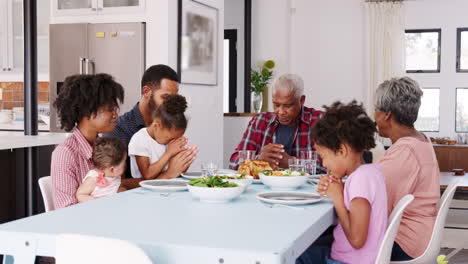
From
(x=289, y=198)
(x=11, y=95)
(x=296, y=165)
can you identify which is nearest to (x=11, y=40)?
(x=11, y=95)

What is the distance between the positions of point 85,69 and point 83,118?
2.84 m

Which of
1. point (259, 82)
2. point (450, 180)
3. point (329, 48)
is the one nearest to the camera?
point (450, 180)

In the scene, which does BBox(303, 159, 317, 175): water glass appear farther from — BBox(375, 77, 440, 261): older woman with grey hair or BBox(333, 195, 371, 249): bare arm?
BBox(333, 195, 371, 249): bare arm

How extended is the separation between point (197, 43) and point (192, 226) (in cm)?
410

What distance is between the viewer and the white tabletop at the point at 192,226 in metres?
1.44

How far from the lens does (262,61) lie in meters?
8.75

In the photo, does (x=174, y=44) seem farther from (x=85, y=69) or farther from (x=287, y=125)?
(x=287, y=125)

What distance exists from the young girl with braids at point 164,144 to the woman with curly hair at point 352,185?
836 mm

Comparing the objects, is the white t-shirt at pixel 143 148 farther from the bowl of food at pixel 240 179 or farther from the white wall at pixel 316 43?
the white wall at pixel 316 43

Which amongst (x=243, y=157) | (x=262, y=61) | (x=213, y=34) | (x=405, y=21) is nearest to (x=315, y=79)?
(x=262, y=61)

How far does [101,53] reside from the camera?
5.16 meters

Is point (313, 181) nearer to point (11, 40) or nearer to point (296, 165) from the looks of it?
point (296, 165)

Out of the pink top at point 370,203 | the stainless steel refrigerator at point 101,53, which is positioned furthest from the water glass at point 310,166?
the stainless steel refrigerator at point 101,53

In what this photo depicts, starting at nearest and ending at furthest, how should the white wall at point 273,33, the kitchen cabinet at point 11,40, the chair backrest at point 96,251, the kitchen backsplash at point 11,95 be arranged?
the chair backrest at point 96,251 < the kitchen cabinet at point 11,40 < the kitchen backsplash at point 11,95 < the white wall at point 273,33
